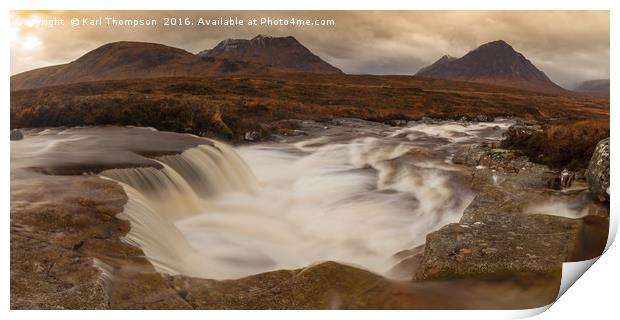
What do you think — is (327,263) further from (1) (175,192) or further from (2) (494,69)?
(2) (494,69)

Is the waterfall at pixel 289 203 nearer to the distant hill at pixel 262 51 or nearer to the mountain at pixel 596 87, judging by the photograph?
the distant hill at pixel 262 51

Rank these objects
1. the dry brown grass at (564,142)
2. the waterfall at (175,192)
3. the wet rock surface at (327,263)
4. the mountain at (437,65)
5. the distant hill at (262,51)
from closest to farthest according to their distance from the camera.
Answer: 1. the wet rock surface at (327,263)
2. the waterfall at (175,192)
3. the distant hill at (262,51)
4. the dry brown grass at (564,142)
5. the mountain at (437,65)

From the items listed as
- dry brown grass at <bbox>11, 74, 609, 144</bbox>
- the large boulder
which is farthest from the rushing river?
the large boulder

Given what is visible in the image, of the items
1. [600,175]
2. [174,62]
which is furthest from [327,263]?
[600,175]

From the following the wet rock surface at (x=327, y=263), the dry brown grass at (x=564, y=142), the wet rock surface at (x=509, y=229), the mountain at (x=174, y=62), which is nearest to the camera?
the wet rock surface at (x=327, y=263)

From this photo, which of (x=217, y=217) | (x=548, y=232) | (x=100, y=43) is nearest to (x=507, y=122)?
(x=548, y=232)

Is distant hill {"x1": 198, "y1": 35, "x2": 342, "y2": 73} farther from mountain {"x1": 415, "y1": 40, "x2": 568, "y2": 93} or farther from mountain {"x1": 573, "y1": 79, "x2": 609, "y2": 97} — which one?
mountain {"x1": 573, "y1": 79, "x2": 609, "y2": 97}

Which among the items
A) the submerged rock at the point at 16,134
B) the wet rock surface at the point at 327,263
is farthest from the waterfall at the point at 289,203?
the submerged rock at the point at 16,134
